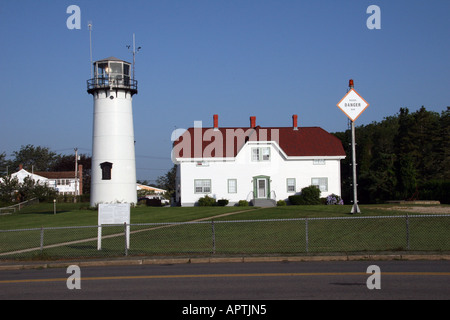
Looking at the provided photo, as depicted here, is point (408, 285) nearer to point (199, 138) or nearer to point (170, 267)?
point (170, 267)

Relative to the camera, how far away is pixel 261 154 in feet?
166

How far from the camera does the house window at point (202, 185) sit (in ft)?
165

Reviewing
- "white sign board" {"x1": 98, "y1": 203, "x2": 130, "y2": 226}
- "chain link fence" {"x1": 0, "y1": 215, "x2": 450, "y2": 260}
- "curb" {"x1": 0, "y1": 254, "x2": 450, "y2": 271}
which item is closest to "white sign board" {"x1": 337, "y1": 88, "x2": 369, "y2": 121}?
"chain link fence" {"x1": 0, "y1": 215, "x2": 450, "y2": 260}

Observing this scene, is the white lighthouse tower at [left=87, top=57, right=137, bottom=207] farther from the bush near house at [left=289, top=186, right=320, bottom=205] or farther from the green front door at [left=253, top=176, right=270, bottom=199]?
the bush near house at [left=289, top=186, right=320, bottom=205]

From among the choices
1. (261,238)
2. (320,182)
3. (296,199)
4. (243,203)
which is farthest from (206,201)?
(261,238)

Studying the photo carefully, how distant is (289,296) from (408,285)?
8.78 ft

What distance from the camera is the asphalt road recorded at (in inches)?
398

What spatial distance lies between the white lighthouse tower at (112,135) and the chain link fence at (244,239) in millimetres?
17387

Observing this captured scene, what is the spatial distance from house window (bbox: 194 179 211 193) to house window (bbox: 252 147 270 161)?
4929 millimetres

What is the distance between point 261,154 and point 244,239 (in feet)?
93.8

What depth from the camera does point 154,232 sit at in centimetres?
2622

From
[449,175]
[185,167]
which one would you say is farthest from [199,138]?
[449,175]
